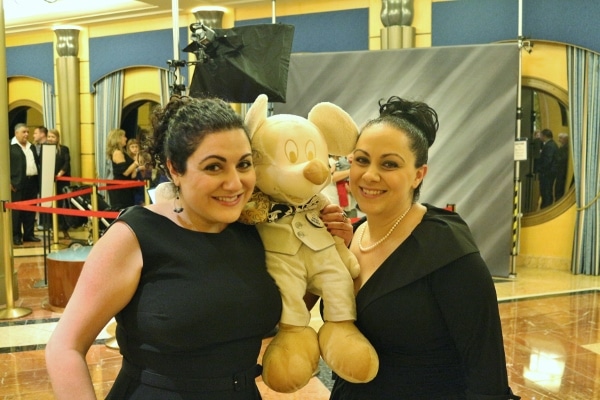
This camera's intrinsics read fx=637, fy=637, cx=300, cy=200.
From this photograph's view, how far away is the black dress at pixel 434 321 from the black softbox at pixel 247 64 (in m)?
1.82

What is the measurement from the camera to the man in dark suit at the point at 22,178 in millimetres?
9508

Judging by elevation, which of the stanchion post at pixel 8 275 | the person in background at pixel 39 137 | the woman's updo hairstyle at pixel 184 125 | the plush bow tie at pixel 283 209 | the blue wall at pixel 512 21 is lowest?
the stanchion post at pixel 8 275

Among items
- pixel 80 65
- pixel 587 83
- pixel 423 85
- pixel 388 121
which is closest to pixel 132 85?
pixel 80 65

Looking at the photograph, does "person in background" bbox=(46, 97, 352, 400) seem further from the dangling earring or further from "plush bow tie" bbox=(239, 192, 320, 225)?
"plush bow tie" bbox=(239, 192, 320, 225)

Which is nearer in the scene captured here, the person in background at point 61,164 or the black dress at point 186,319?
the black dress at point 186,319

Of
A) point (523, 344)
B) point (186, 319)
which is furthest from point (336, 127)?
point (523, 344)

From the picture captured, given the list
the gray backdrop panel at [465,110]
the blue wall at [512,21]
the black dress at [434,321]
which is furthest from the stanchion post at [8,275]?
the blue wall at [512,21]

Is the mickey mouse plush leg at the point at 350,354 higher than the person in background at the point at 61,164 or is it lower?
lower

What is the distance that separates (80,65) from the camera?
1098 centimetres

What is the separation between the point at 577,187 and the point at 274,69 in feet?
16.1

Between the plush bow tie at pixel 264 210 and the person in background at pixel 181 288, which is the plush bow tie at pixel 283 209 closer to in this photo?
the plush bow tie at pixel 264 210

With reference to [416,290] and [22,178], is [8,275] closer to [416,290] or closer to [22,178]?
[22,178]

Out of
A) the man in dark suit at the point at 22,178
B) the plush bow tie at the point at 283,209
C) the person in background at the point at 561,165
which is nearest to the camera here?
the plush bow tie at the point at 283,209

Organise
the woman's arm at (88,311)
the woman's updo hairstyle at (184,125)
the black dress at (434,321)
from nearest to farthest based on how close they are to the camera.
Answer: the woman's arm at (88,311) < the woman's updo hairstyle at (184,125) < the black dress at (434,321)
